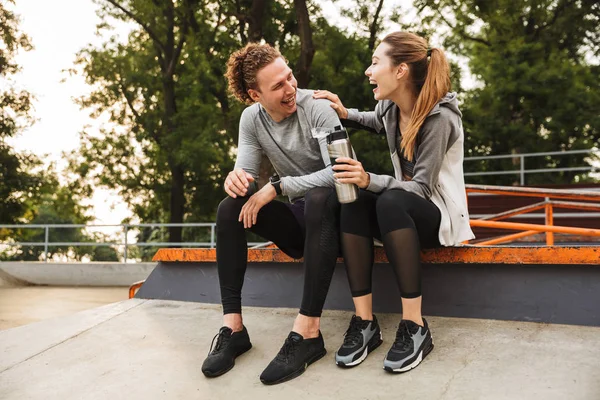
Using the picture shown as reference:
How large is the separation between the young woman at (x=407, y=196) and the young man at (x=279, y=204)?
0.13m

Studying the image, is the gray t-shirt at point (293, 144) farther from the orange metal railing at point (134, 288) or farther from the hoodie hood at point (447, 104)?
the orange metal railing at point (134, 288)

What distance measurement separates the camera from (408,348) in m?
2.25

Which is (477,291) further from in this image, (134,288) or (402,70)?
(134,288)

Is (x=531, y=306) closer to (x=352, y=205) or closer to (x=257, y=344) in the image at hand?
(x=352, y=205)

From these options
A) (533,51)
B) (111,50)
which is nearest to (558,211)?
(533,51)

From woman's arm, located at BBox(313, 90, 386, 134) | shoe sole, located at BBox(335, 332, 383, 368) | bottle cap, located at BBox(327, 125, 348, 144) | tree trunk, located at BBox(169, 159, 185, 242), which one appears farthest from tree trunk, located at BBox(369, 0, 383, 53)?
shoe sole, located at BBox(335, 332, 383, 368)

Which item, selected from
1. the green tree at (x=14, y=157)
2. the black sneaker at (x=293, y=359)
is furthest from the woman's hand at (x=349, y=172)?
the green tree at (x=14, y=157)

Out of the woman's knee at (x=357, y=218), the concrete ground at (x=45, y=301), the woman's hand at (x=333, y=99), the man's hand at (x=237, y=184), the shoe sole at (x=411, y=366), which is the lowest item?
the concrete ground at (x=45, y=301)

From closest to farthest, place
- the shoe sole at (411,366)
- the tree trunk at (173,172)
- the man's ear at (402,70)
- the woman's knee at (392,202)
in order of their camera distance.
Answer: the shoe sole at (411,366)
the woman's knee at (392,202)
the man's ear at (402,70)
the tree trunk at (173,172)

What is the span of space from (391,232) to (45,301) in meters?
8.34

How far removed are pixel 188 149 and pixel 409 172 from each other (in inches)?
482

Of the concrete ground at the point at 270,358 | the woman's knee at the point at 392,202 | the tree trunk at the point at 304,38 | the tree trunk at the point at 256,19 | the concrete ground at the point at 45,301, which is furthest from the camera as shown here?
the tree trunk at the point at 256,19

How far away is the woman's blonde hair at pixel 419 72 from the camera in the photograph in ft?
8.18

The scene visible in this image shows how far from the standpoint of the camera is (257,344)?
2.71 meters
